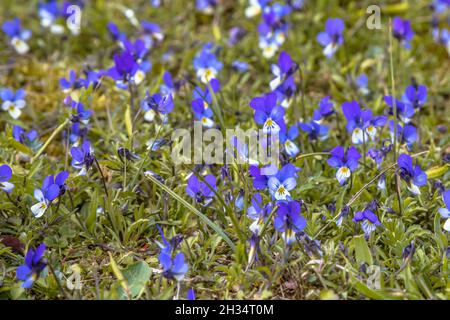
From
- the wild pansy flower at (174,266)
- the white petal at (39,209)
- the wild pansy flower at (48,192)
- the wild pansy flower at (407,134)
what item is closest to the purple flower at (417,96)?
the wild pansy flower at (407,134)

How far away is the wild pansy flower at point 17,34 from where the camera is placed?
4598mm

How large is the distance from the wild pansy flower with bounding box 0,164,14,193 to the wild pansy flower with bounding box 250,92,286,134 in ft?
3.65

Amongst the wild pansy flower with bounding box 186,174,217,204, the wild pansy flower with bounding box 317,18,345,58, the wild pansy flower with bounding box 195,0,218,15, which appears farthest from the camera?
the wild pansy flower with bounding box 195,0,218,15

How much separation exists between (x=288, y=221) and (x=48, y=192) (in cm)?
103

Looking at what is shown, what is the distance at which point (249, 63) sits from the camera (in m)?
4.58

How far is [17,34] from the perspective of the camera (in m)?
4.65

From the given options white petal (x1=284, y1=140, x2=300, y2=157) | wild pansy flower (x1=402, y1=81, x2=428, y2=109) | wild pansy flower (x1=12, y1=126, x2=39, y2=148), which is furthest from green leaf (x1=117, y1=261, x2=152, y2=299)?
wild pansy flower (x1=402, y1=81, x2=428, y2=109)

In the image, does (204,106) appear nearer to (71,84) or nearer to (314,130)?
(314,130)

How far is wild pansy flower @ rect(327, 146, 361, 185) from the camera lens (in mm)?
3059

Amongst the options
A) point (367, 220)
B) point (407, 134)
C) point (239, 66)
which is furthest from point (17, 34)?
point (367, 220)

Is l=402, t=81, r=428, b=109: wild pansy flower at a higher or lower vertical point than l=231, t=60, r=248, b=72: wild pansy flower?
lower

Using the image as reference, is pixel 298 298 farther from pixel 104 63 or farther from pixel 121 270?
pixel 104 63

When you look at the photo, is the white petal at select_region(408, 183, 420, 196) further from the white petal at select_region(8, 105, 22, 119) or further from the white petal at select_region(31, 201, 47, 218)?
the white petal at select_region(8, 105, 22, 119)

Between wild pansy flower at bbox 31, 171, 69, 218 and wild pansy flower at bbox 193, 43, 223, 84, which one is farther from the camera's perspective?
wild pansy flower at bbox 193, 43, 223, 84
